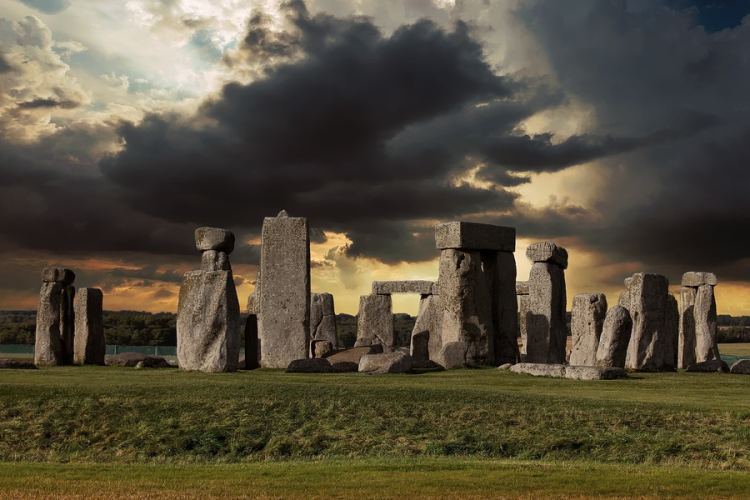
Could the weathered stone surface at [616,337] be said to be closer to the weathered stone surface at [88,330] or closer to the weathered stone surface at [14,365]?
the weathered stone surface at [88,330]

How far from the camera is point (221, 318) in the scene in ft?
67.5

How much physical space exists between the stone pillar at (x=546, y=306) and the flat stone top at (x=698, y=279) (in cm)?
732

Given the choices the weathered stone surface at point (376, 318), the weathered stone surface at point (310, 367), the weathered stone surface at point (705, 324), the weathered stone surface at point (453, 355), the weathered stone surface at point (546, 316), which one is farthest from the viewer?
the weathered stone surface at point (376, 318)

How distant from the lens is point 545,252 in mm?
26781

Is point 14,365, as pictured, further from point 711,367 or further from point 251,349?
point 711,367

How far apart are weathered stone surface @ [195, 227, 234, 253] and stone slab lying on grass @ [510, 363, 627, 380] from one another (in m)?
8.45

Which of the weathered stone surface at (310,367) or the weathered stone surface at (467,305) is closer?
the weathered stone surface at (310,367)

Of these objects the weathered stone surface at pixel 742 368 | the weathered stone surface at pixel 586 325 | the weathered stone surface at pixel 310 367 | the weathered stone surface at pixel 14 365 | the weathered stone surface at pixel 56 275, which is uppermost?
the weathered stone surface at pixel 56 275

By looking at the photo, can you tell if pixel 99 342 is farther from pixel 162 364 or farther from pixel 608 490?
pixel 608 490

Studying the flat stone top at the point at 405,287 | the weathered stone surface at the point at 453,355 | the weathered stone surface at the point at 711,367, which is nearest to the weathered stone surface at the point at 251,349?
the weathered stone surface at the point at 453,355

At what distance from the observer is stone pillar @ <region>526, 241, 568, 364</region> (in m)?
26.7

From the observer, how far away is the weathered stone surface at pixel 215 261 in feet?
78.4

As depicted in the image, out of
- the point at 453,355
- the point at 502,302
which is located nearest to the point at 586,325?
the point at 502,302

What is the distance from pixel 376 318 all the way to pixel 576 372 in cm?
1480
